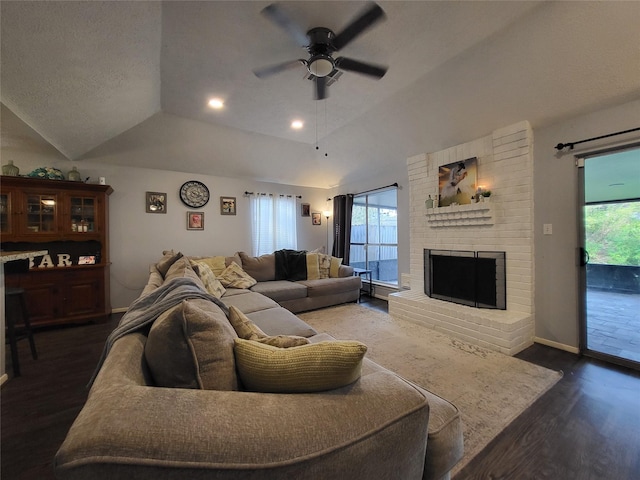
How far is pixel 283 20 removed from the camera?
1.68 metres

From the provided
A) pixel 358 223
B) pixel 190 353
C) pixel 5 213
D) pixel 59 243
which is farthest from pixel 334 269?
pixel 5 213

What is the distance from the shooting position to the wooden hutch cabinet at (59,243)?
319cm

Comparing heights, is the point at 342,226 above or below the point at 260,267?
above

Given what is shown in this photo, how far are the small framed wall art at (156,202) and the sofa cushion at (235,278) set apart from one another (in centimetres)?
165

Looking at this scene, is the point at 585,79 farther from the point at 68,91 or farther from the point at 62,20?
the point at 68,91

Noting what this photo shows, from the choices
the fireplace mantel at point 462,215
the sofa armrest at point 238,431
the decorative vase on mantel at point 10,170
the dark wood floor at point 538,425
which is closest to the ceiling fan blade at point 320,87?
the fireplace mantel at point 462,215

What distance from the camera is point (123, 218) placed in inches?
162

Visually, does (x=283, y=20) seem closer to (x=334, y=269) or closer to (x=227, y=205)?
(x=334, y=269)

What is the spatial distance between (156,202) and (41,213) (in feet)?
4.41

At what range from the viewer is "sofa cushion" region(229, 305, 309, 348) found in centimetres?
106

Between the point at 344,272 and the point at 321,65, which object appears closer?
the point at 321,65

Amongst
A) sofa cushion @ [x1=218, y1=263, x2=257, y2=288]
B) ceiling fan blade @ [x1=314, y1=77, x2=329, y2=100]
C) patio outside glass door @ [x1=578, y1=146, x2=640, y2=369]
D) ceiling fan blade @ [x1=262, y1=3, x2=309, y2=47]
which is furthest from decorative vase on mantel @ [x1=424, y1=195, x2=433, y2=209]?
sofa cushion @ [x1=218, y1=263, x2=257, y2=288]

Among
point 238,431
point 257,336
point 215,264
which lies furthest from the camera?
point 215,264

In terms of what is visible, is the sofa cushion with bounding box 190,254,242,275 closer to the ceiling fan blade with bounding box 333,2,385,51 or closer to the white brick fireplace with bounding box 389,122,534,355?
the white brick fireplace with bounding box 389,122,534,355
